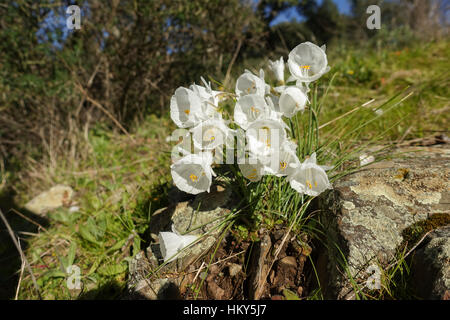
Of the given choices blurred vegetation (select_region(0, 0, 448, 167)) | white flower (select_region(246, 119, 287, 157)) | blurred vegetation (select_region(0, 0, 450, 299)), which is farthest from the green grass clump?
blurred vegetation (select_region(0, 0, 448, 167))

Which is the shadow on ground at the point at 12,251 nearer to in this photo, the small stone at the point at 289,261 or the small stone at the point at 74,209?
the small stone at the point at 74,209

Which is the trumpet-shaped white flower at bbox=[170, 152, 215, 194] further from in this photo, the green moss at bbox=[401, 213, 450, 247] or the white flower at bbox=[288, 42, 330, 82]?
the green moss at bbox=[401, 213, 450, 247]

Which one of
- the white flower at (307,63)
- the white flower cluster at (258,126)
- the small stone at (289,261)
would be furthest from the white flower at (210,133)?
the small stone at (289,261)

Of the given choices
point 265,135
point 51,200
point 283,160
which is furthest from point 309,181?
point 51,200

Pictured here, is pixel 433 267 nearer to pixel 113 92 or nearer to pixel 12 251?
pixel 12 251

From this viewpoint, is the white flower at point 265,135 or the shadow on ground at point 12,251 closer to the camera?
the white flower at point 265,135
